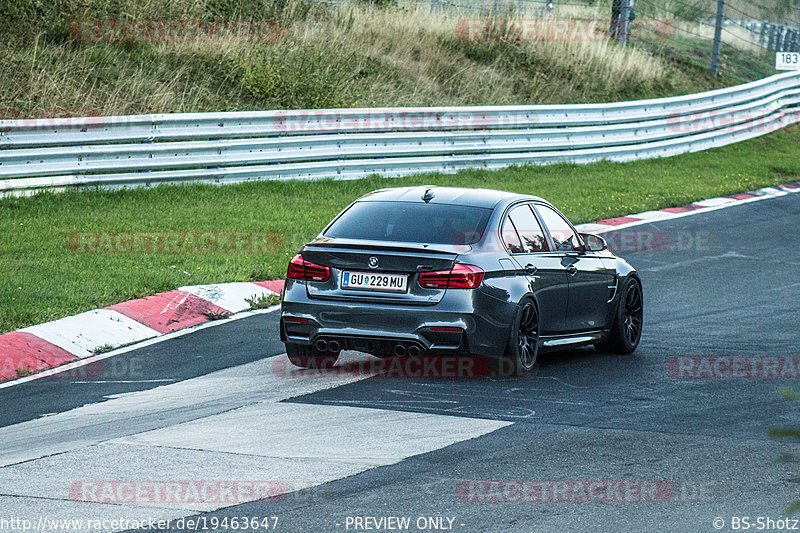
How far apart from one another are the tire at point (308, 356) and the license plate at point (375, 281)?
0.58 metres

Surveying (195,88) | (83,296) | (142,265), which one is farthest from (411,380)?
(195,88)

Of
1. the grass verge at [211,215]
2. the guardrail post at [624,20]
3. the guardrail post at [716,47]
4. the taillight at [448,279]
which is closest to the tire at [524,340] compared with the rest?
the taillight at [448,279]

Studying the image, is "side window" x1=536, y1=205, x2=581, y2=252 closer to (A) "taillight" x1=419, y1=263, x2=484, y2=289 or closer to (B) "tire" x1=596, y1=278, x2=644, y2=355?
(B) "tire" x1=596, y1=278, x2=644, y2=355

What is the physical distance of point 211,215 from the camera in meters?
15.9

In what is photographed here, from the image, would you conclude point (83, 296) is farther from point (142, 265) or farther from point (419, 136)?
point (419, 136)

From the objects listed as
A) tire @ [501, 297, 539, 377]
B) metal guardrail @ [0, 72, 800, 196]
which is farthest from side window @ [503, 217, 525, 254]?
metal guardrail @ [0, 72, 800, 196]

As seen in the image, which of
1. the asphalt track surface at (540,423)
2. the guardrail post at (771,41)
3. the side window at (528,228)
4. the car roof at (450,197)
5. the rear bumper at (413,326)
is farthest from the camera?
the guardrail post at (771,41)

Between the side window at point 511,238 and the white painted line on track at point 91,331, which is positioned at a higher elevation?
the side window at point 511,238

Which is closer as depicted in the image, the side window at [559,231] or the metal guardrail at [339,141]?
the side window at [559,231]

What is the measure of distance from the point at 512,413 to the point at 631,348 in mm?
2929

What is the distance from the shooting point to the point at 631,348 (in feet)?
34.1

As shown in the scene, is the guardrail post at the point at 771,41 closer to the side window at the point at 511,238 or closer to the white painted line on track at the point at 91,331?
the side window at the point at 511,238

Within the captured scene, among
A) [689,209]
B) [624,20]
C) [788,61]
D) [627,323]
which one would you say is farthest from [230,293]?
[624,20]

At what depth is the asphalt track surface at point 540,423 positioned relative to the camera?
5.69 metres
